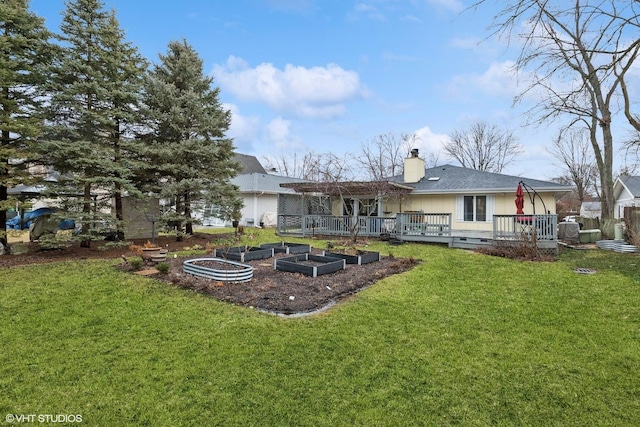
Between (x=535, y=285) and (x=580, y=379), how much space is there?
13.1 feet

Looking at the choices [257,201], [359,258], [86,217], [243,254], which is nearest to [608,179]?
[359,258]

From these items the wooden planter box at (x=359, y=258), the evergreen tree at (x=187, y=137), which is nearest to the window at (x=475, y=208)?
the wooden planter box at (x=359, y=258)

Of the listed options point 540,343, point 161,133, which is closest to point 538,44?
point 540,343

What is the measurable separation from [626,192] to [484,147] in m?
12.1

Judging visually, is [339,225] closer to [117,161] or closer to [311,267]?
[311,267]

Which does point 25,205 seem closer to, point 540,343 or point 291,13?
point 291,13

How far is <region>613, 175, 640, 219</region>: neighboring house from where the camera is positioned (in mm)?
23297

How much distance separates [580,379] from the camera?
3.23 m

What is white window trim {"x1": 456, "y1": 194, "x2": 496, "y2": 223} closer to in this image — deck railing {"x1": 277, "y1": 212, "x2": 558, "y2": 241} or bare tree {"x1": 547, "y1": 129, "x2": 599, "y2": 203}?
deck railing {"x1": 277, "y1": 212, "x2": 558, "y2": 241}

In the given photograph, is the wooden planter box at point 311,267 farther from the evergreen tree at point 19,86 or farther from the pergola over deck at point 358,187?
the evergreen tree at point 19,86

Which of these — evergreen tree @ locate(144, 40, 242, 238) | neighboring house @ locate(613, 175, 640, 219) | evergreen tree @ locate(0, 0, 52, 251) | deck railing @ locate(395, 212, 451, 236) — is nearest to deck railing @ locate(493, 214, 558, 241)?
deck railing @ locate(395, 212, 451, 236)

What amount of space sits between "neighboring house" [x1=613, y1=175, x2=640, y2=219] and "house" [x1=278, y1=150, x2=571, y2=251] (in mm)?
13576

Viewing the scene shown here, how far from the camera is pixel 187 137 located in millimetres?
12648

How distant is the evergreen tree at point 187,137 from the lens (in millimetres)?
11656
